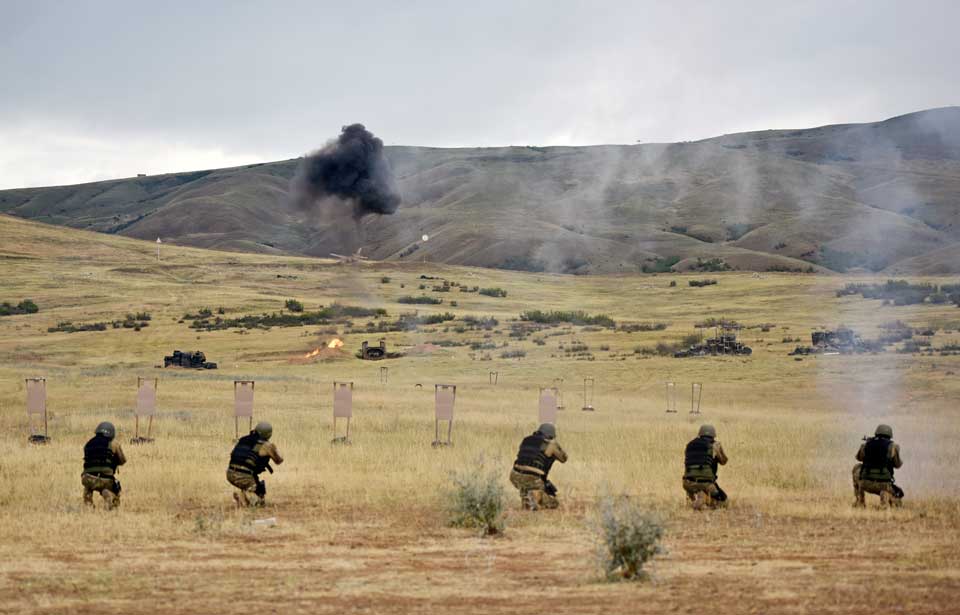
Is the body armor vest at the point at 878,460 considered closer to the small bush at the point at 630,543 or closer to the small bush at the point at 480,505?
the small bush at the point at 480,505

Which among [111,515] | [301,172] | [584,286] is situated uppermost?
[301,172]

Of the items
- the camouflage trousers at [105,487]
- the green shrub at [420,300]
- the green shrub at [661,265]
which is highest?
the green shrub at [661,265]

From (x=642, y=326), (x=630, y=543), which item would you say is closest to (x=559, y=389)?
(x=642, y=326)

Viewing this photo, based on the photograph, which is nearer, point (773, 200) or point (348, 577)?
point (348, 577)

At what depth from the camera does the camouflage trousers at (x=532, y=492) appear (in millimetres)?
14984

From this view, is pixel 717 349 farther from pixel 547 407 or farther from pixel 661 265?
pixel 661 265

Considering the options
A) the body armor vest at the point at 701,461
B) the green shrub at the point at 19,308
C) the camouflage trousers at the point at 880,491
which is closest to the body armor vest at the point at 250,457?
the body armor vest at the point at 701,461

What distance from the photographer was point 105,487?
15000mm

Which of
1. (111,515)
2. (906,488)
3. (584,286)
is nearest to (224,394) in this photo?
(111,515)

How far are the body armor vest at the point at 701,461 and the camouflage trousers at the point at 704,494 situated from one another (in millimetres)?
89

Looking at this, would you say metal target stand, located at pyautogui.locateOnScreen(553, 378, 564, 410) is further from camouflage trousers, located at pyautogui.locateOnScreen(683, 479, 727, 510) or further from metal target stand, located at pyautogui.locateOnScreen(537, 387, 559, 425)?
camouflage trousers, located at pyautogui.locateOnScreen(683, 479, 727, 510)

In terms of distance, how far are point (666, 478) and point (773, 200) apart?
142771 mm

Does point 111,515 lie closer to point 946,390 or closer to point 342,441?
point 342,441

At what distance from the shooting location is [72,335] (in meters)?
54.2
